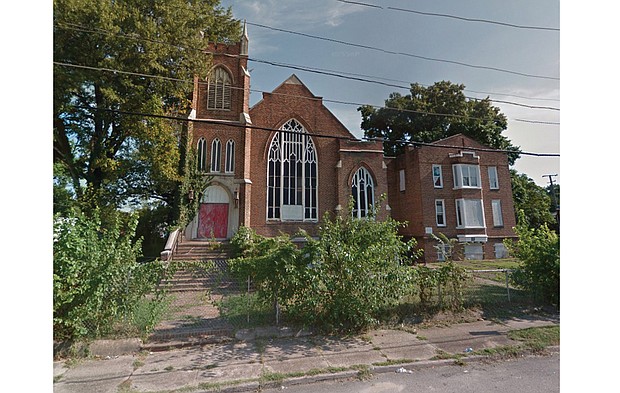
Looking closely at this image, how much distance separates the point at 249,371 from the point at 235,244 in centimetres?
917

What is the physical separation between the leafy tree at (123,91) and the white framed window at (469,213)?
16687mm

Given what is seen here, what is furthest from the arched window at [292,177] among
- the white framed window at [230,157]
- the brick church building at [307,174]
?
the white framed window at [230,157]

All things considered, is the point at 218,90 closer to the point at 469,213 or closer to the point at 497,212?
the point at 469,213

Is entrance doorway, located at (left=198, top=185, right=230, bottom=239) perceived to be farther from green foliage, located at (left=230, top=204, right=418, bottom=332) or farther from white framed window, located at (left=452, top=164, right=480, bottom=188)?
white framed window, located at (left=452, top=164, right=480, bottom=188)

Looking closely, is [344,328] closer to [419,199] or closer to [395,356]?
[395,356]

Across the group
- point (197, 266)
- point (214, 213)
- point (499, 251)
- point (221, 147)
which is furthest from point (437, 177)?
point (197, 266)

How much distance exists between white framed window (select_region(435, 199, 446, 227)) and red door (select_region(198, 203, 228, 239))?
13233 millimetres

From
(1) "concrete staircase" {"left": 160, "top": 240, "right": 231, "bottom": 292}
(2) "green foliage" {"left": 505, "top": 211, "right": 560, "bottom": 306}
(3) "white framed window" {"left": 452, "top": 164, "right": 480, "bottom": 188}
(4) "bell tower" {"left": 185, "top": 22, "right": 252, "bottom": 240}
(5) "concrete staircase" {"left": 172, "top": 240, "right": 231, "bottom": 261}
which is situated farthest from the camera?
(3) "white framed window" {"left": 452, "top": 164, "right": 480, "bottom": 188}

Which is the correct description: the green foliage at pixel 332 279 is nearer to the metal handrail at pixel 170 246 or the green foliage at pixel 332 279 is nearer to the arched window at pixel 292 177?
the metal handrail at pixel 170 246

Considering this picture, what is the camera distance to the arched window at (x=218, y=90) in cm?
1518

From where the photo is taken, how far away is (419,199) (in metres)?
18.1

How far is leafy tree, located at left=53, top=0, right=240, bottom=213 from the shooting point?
9648mm

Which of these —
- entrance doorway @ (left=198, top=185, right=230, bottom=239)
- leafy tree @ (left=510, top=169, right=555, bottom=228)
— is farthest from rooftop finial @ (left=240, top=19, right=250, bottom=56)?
leafy tree @ (left=510, top=169, right=555, bottom=228)

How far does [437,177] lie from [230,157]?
44.0ft
